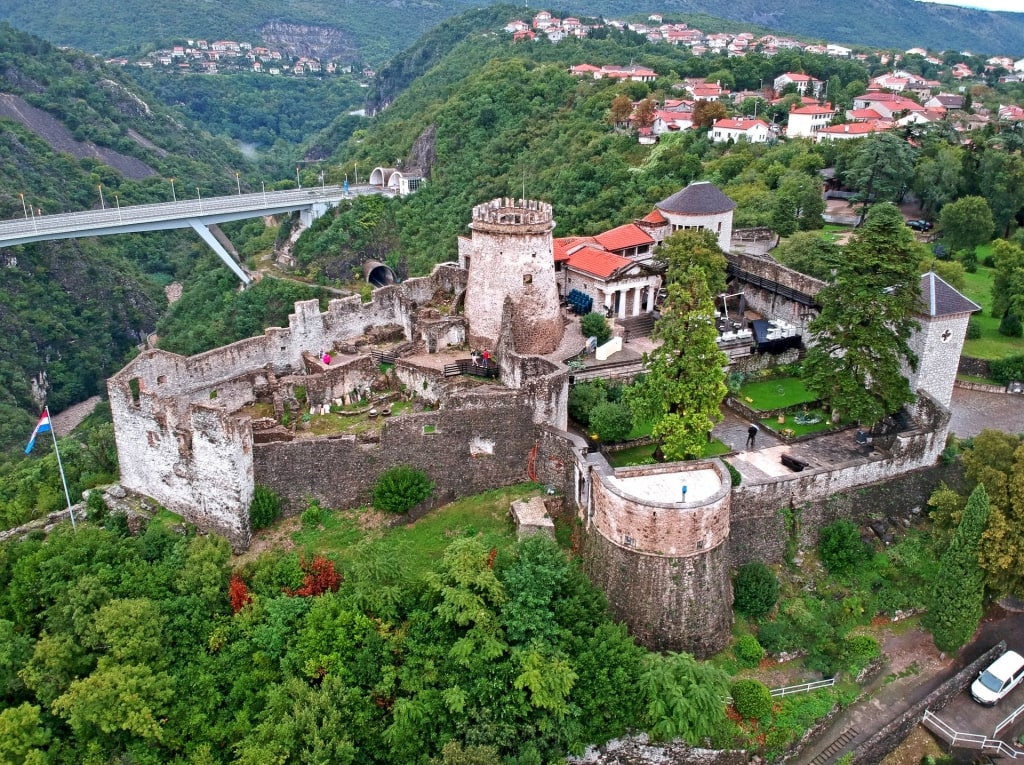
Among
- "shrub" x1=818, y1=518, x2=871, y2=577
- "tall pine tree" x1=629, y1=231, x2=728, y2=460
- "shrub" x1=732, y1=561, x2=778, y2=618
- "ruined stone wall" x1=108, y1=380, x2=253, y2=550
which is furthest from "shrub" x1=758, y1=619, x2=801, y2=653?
"ruined stone wall" x1=108, y1=380, x2=253, y2=550

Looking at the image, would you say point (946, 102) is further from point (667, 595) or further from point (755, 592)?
point (667, 595)

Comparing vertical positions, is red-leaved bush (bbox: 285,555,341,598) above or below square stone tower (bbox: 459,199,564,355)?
below

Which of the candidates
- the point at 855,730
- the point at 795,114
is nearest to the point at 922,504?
the point at 855,730

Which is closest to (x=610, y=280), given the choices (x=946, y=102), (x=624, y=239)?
(x=624, y=239)

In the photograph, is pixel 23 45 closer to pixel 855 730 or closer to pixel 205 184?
pixel 205 184

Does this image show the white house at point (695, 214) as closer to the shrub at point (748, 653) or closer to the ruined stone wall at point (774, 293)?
the ruined stone wall at point (774, 293)

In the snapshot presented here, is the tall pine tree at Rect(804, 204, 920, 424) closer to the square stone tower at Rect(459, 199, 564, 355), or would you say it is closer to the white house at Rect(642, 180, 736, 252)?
the square stone tower at Rect(459, 199, 564, 355)

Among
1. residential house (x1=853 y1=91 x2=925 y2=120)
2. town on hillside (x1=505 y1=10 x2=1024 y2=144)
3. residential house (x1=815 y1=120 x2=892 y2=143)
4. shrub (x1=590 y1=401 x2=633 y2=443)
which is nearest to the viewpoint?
shrub (x1=590 y1=401 x2=633 y2=443)
